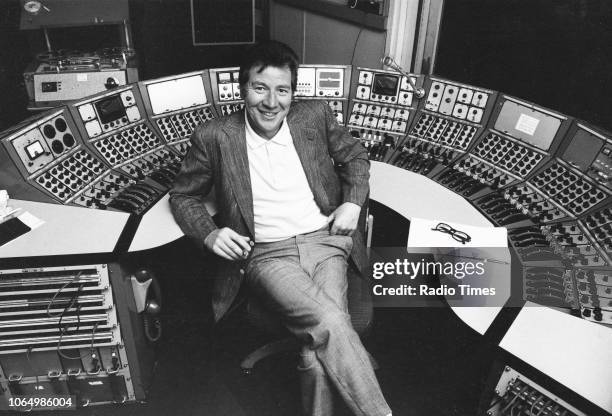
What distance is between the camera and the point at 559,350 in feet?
4.69

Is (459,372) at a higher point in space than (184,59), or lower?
lower

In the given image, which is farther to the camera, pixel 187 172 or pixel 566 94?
pixel 566 94

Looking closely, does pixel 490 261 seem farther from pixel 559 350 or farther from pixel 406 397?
pixel 406 397

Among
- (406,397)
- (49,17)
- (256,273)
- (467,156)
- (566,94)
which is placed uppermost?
(49,17)

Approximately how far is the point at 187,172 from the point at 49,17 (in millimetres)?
2031

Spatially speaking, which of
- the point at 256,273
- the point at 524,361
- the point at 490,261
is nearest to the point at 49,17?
the point at 256,273

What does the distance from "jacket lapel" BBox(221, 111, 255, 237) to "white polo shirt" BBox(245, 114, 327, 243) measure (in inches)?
1.1

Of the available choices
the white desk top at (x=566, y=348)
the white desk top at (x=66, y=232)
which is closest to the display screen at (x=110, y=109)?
the white desk top at (x=66, y=232)

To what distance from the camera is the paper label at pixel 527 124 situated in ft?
7.79

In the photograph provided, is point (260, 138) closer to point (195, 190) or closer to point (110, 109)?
point (195, 190)

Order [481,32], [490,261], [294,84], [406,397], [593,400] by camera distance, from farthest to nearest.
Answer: [481,32]
[406,397]
[294,84]
[490,261]
[593,400]

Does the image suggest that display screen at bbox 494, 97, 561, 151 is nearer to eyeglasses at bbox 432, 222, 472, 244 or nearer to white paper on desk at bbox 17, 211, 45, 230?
eyeglasses at bbox 432, 222, 472, 244

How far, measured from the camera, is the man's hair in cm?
189

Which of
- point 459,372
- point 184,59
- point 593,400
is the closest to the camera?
point 593,400
